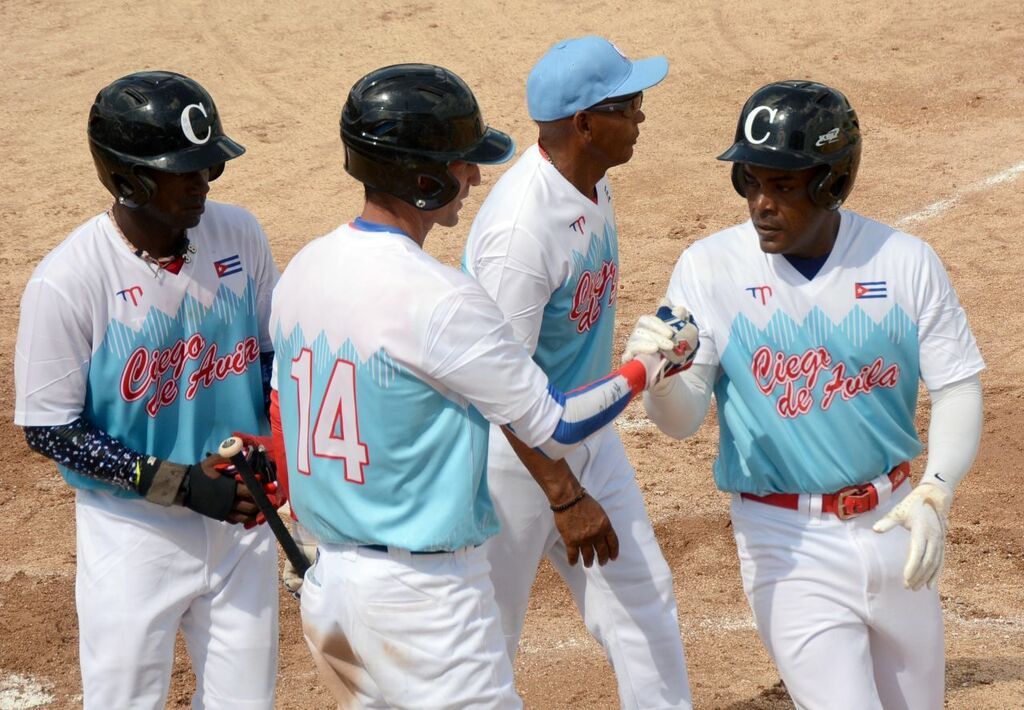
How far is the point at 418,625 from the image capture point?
12.7 feet

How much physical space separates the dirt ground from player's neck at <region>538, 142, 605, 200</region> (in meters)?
2.09

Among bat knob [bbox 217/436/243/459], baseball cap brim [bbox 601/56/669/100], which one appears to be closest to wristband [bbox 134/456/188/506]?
bat knob [bbox 217/436/243/459]

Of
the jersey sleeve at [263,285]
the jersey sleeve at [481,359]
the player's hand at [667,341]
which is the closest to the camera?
the jersey sleeve at [481,359]

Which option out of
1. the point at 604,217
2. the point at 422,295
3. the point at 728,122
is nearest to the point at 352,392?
the point at 422,295

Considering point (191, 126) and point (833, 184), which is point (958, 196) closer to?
point (833, 184)

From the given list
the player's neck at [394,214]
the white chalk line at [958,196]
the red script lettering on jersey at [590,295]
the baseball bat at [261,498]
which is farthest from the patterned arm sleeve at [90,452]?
the white chalk line at [958,196]

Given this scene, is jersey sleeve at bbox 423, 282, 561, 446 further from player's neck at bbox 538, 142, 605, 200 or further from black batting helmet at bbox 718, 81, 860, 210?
player's neck at bbox 538, 142, 605, 200

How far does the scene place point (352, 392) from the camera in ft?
12.5

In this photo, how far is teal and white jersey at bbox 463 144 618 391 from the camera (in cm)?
470

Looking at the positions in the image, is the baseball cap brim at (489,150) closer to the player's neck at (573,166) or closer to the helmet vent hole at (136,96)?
the player's neck at (573,166)

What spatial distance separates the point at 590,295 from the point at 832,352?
944mm

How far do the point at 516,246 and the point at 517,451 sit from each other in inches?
26.8

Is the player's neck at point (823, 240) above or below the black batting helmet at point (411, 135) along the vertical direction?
below

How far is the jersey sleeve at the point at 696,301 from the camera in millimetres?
4371
